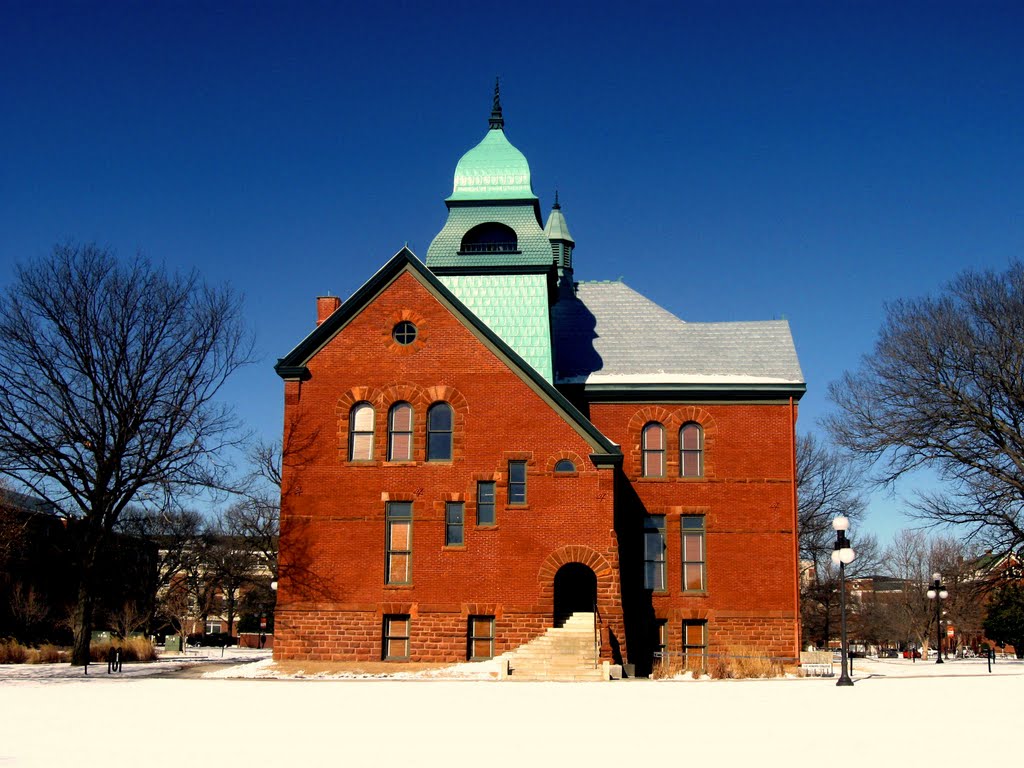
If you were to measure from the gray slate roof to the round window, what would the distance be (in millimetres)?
5268

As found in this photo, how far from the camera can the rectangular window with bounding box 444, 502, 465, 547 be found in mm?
31969

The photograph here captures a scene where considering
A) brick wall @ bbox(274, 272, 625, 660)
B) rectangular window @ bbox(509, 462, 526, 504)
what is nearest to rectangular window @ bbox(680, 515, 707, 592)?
brick wall @ bbox(274, 272, 625, 660)

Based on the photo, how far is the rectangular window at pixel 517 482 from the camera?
105 feet

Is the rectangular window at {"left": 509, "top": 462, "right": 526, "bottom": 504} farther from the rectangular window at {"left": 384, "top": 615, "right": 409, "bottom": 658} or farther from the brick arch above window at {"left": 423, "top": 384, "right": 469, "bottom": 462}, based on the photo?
the rectangular window at {"left": 384, "top": 615, "right": 409, "bottom": 658}

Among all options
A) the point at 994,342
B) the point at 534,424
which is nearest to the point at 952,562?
the point at 994,342

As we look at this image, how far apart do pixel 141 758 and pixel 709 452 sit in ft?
78.9

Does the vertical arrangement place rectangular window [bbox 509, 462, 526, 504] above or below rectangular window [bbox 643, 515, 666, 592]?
above

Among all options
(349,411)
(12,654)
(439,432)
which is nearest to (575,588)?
(439,432)

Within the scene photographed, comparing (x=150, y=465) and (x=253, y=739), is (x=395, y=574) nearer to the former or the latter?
(x=150, y=465)

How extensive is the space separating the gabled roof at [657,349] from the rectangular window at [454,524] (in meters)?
5.85

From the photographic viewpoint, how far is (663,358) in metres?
36.2

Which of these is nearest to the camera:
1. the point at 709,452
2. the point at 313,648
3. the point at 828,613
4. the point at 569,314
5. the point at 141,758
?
the point at 141,758

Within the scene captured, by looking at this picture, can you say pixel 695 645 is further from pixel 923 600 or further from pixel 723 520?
pixel 923 600

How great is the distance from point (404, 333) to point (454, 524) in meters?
5.95
